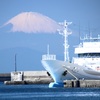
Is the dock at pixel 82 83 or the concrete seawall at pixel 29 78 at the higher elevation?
the concrete seawall at pixel 29 78

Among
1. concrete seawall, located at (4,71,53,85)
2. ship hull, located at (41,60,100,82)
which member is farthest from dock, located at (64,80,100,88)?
concrete seawall, located at (4,71,53,85)

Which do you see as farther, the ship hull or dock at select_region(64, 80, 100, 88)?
the ship hull

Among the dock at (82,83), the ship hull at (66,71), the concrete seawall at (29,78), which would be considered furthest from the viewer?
the concrete seawall at (29,78)

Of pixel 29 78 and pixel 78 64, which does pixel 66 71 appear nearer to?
pixel 78 64

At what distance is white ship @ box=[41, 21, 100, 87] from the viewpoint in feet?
386

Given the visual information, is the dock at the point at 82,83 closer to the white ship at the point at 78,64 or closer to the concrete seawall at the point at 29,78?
the white ship at the point at 78,64

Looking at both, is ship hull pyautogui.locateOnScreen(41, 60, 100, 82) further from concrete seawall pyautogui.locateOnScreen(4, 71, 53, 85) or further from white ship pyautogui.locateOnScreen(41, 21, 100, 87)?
concrete seawall pyautogui.locateOnScreen(4, 71, 53, 85)

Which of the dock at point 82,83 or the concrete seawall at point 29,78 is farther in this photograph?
the concrete seawall at point 29,78

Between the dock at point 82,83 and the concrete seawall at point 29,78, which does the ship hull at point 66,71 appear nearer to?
the dock at point 82,83

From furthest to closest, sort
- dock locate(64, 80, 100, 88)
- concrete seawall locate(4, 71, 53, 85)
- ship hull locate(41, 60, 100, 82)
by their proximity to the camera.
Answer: concrete seawall locate(4, 71, 53, 85) → ship hull locate(41, 60, 100, 82) → dock locate(64, 80, 100, 88)

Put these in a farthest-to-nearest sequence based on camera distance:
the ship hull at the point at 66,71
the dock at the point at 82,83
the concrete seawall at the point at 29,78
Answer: the concrete seawall at the point at 29,78, the ship hull at the point at 66,71, the dock at the point at 82,83

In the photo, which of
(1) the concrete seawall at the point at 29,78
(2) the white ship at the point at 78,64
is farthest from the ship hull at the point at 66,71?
(1) the concrete seawall at the point at 29,78

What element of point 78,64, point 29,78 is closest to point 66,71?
point 78,64

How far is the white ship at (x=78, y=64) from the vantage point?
11762 centimetres
